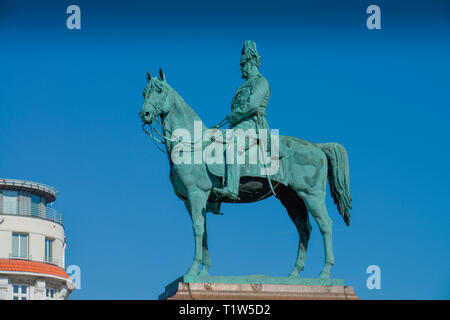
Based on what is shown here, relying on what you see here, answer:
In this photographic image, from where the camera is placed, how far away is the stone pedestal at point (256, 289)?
23.0 metres

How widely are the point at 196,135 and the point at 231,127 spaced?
142 cm

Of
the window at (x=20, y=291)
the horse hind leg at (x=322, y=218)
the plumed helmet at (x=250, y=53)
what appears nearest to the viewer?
the horse hind leg at (x=322, y=218)

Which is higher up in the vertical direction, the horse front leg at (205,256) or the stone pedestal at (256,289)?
the horse front leg at (205,256)

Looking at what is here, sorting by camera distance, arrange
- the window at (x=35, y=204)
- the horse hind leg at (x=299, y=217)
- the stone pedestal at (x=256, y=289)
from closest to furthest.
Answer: the stone pedestal at (x=256, y=289)
the horse hind leg at (x=299, y=217)
the window at (x=35, y=204)

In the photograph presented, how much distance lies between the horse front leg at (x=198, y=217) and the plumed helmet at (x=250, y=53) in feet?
13.0

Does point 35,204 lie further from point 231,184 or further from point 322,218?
point 231,184

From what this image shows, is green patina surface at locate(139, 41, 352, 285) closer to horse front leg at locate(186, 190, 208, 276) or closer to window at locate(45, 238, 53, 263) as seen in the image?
horse front leg at locate(186, 190, 208, 276)

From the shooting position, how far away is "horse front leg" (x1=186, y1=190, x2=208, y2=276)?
77.9 ft

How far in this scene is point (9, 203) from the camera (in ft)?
307

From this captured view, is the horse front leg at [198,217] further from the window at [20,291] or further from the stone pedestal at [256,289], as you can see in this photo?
the window at [20,291]

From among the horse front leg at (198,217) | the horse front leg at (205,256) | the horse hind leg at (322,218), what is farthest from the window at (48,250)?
the horse front leg at (198,217)

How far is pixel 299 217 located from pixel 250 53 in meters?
4.40

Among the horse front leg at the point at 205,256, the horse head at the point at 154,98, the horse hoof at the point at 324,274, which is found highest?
the horse head at the point at 154,98
